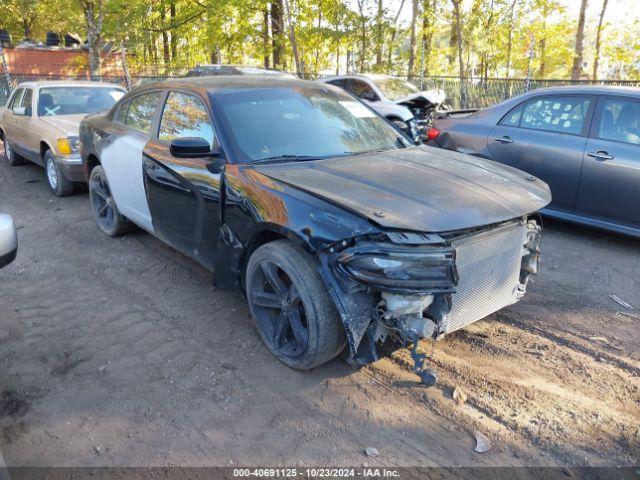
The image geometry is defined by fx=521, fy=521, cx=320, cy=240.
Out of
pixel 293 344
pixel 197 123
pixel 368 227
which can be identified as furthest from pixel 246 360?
pixel 197 123

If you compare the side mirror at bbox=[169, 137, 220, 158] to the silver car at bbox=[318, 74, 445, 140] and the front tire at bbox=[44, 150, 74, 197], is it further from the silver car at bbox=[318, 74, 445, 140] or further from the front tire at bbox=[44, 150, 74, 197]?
the silver car at bbox=[318, 74, 445, 140]

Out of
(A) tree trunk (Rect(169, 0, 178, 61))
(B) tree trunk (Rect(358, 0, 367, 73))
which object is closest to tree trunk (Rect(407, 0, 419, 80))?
(B) tree trunk (Rect(358, 0, 367, 73))

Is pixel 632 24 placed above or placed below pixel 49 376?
above

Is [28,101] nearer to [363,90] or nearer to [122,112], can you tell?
[122,112]

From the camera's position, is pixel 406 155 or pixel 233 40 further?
pixel 233 40

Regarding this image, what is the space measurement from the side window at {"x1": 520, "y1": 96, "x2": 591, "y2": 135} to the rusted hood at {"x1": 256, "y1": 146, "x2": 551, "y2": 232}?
232 centimetres

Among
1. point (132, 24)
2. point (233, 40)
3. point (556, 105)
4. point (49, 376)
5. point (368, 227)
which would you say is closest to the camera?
point (368, 227)

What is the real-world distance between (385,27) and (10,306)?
806 inches

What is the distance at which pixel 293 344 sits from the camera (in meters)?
Result: 3.28

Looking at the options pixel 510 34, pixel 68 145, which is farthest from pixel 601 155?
pixel 510 34

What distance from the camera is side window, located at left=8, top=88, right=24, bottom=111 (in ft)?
27.8

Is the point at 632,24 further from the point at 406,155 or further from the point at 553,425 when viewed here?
the point at 553,425

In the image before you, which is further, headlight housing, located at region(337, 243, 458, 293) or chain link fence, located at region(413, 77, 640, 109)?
chain link fence, located at region(413, 77, 640, 109)

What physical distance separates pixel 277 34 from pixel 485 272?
22736 mm
